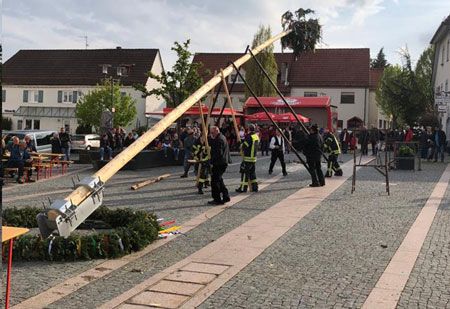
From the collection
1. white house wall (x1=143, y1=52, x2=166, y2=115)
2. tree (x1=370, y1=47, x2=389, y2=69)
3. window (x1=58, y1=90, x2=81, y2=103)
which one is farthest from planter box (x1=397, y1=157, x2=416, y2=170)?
tree (x1=370, y1=47, x2=389, y2=69)

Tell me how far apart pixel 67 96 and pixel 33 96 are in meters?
3.98

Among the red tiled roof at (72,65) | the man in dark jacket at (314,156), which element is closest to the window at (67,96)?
the red tiled roof at (72,65)

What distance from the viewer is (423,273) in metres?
6.87

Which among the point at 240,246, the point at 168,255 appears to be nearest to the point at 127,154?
the point at 168,255

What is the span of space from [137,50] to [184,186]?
158 feet

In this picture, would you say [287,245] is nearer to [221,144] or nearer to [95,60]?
[221,144]

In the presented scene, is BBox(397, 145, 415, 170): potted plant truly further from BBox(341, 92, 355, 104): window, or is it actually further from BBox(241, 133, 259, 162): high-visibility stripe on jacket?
BBox(341, 92, 355, 104): window

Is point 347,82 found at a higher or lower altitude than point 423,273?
higher

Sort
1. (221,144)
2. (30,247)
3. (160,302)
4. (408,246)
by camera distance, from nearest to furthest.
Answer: (160,302) → (30,247) → (408,246) → (221,144)

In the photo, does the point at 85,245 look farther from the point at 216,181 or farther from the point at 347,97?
the point at 347,97

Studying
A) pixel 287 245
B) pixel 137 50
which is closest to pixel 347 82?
pixel 137 50

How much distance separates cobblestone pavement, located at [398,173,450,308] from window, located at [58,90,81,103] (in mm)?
54562

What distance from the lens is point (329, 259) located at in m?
7.50

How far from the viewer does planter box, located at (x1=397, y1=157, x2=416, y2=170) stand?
787 inches
